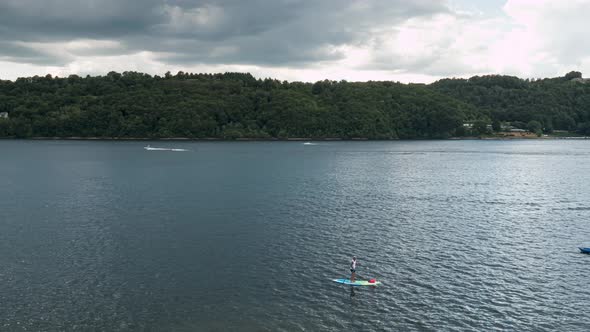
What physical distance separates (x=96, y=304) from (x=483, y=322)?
4415 centimetres

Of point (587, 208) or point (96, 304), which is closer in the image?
point (96, 304)

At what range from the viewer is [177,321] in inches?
1911

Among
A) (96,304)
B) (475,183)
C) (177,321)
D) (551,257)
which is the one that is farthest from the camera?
(475,183)

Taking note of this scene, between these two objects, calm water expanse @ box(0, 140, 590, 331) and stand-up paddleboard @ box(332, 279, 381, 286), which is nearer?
calm water expanse @ box(0, 140, 590, 331)

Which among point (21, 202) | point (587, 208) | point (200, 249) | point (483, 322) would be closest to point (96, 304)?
point (200, 249)

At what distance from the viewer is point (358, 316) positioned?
50.1 meters

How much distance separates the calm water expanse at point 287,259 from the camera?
164 ft

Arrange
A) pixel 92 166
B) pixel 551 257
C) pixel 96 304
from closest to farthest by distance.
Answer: pixel 96 304, pixel 551 257, pixel 92 166

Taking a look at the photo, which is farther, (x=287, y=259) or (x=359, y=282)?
(x=287, y=259)

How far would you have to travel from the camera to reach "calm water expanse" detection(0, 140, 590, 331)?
164 feet

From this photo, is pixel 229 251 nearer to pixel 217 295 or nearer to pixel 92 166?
pixel 217 295

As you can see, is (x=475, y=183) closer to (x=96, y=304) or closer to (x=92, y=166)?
(x=96, y=304)

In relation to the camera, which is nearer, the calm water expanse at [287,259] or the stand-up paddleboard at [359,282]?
the calm water expanse at [287,259]

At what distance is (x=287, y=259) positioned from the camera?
68.8 meters
